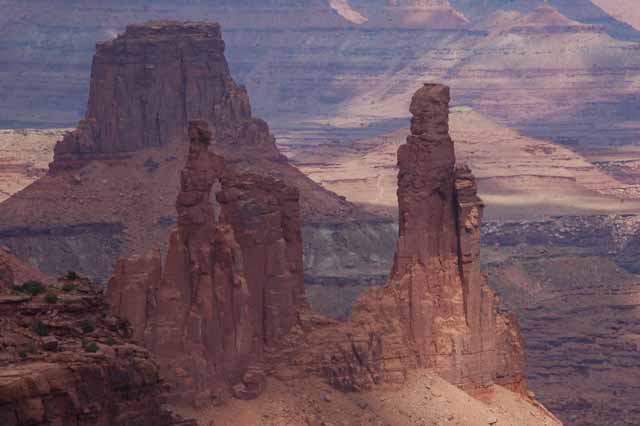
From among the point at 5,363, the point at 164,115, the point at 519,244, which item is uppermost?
the point at 5,363

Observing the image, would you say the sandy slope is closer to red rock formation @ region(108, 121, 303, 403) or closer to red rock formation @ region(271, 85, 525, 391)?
red rock formation @ region(108, 121, 303, 403)

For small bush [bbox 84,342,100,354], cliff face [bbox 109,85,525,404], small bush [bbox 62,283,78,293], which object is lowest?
cliff face [bbox 109,85,525,404]

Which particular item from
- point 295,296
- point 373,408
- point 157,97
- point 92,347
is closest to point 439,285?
point 295,296

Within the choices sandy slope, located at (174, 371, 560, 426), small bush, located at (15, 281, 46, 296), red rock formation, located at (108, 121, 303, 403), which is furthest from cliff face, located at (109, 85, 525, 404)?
small bush, located at (15, 281, 46, 296)

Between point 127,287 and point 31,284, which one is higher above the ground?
point 31,284

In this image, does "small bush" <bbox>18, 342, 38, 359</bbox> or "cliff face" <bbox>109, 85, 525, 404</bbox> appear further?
"cliff face" <bbox>109, 85, 525, 404</bbox>

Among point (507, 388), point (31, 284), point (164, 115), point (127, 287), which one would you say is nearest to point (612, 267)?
point (164, 115)

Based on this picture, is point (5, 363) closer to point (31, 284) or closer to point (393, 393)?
point (31, 284)
